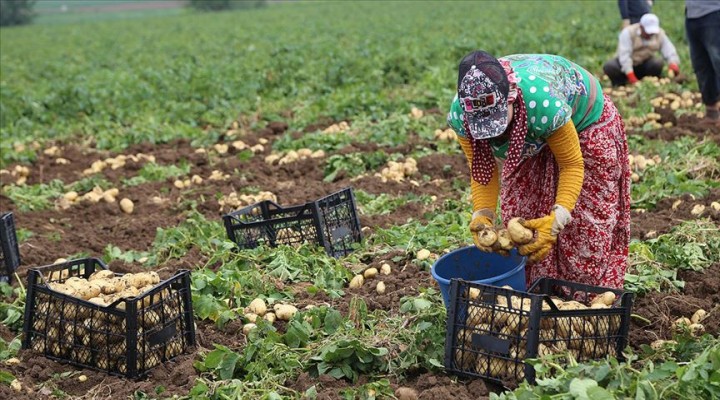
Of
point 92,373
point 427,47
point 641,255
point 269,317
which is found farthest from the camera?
point 427,47

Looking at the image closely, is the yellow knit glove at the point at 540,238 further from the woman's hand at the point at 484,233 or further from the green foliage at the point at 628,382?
the green foliage at the point at 628,382

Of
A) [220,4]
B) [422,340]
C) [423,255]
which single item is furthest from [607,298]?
[220,4]

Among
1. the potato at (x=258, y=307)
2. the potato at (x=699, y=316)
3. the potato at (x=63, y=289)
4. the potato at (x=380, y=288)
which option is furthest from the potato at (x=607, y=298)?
the potato at (x=63, y=289)

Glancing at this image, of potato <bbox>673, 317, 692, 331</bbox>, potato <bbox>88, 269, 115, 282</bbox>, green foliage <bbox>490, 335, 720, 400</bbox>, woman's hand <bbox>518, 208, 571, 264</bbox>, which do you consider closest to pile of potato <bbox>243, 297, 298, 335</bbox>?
potato <bbox>88, 269, 115, 282</bbox>

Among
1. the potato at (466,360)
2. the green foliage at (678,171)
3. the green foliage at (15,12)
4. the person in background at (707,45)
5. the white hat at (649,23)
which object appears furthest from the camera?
the green foliage at (15,12)

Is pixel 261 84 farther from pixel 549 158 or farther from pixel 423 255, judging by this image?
pixel 549 158

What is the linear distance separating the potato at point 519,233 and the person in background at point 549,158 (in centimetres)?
3

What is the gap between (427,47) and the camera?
16094 millimetres

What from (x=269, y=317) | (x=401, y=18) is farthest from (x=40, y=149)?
(x=401, y=18)

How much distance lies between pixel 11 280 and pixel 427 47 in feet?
37.1

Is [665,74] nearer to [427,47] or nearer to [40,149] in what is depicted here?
[427,47]

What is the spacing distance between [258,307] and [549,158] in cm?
161

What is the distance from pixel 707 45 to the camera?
322 inches

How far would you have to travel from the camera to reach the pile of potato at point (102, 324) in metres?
4.11
